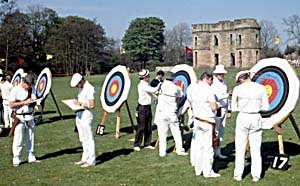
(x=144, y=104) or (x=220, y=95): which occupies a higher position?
(x=220, y=95)

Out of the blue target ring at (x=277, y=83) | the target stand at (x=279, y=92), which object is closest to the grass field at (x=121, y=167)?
the target stand at (x=279, y=92)

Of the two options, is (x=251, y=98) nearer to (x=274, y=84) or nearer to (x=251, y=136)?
(x=251, y=136)

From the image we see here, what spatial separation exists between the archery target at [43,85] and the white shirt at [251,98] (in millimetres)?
11329

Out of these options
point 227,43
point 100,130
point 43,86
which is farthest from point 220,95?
point 227,43

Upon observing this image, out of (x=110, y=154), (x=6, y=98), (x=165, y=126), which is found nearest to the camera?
(x=165, y=126)

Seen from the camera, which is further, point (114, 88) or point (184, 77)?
point (114, 88)

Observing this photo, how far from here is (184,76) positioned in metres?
13.6

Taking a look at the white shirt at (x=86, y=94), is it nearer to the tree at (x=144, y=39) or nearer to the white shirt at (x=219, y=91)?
the white shirt at (x=219, y=91)

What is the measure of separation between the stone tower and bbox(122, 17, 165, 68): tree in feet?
37.2

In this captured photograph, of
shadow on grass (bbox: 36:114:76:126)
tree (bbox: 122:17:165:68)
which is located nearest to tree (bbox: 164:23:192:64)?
tree (bbox: 122:17:165:68)

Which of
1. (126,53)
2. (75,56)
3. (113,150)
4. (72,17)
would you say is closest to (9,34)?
(75,56)

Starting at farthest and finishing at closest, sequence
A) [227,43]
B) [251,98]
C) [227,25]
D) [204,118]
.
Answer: [227,25], [227,43], [204,118], [251,98]

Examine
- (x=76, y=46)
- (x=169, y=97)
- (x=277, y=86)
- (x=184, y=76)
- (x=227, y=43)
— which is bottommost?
Result: (x=169, y=97)

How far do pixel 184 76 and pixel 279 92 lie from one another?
3.24m
